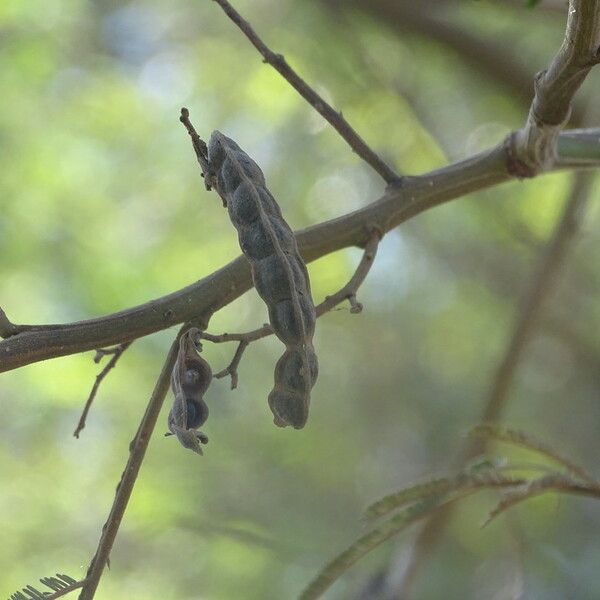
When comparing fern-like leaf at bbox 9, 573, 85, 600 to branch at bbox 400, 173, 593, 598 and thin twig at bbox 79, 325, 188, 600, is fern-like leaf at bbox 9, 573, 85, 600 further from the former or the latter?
branch at bbox 400, 173, 593, 598

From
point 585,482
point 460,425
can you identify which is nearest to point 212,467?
point 460,425

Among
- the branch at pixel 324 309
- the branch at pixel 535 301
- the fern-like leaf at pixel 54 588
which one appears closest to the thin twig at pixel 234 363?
the branch at pixel 324 309

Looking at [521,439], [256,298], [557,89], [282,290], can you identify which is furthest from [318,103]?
[256,298]

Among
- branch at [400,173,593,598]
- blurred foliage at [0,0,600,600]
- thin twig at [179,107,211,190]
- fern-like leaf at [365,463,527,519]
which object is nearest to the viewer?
thin twig at [179,107,211,190]

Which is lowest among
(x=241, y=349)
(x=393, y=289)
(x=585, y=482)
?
(x=241, y=349)

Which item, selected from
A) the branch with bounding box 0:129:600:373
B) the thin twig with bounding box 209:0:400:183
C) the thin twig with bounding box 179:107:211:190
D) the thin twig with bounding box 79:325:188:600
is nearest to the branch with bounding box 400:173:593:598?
the branch with bounding box 0:129:600:373

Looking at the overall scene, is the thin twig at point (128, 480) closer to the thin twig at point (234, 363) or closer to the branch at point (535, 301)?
the thin twig at point (234, 363)

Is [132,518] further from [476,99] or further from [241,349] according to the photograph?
[241,349]
